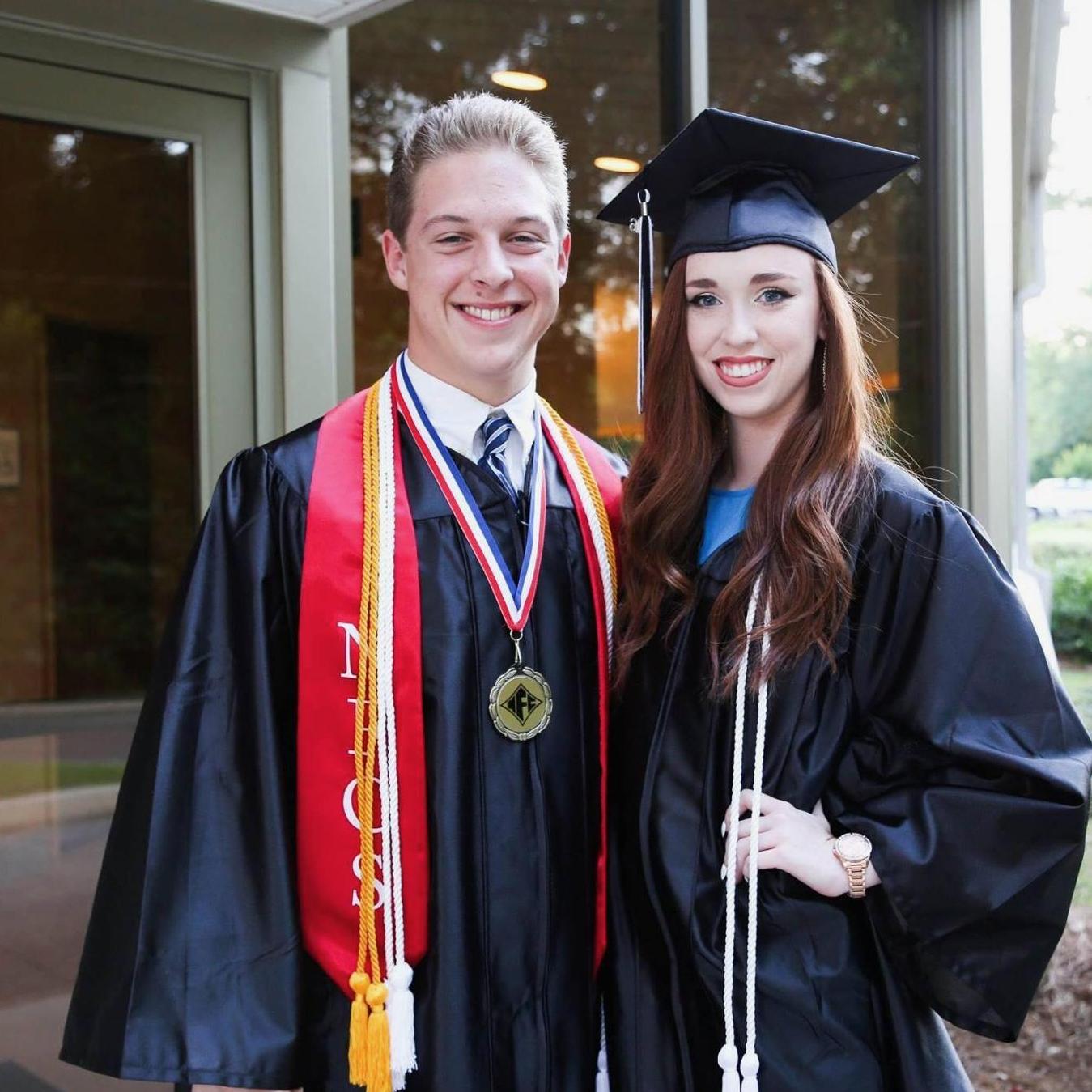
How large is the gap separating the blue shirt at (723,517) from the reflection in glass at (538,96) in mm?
2664

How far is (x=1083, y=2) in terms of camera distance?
641cm

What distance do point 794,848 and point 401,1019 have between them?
1.92 ft

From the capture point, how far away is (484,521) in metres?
1.92

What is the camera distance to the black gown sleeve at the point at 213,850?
67.1 inches

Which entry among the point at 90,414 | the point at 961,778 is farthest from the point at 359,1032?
the point at 90,414

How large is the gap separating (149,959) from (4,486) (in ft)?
14.2

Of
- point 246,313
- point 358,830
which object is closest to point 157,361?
point 246,313

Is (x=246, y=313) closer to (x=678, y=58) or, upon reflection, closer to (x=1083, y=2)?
(x=678, y=58)

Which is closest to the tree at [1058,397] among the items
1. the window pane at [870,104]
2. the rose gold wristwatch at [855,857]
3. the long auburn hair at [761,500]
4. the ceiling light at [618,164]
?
the window pane at [870,104]

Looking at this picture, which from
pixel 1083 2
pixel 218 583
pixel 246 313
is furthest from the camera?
pixel 1083 2

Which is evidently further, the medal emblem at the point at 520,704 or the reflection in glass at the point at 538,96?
the reflection in glass at the point at 538,96

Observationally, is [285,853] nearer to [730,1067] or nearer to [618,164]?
[730,1067]

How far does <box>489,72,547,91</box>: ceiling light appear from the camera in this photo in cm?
536

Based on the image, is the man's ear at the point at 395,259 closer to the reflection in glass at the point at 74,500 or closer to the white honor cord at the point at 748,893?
the white honor cord at the point at 748,893
